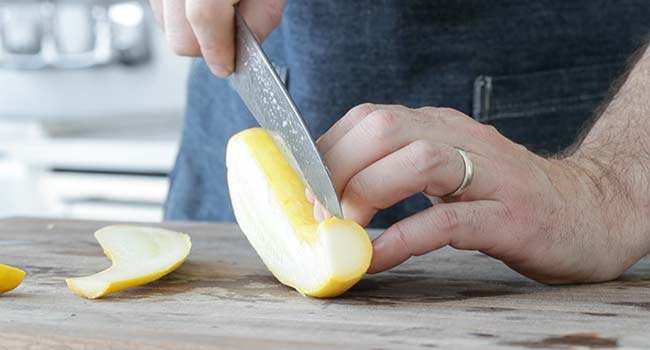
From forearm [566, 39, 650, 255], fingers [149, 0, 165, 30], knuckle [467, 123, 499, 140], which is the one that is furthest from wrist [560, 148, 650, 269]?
fingers [149, 0, 165, 30]

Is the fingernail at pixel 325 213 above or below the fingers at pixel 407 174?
below

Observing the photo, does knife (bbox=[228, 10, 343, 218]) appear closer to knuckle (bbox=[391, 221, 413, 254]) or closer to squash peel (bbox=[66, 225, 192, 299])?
knuckle (bbox=[391, 221, 413, 254])

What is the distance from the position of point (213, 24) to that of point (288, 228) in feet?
0.79

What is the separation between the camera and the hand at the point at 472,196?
96 cm

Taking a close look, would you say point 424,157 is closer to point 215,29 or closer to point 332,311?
point 332,311

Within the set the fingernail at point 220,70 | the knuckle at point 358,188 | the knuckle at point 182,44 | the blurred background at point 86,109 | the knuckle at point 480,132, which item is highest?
the knuckle at point 182,44

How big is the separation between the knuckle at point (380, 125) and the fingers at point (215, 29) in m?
0.23

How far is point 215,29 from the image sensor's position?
3.67ft

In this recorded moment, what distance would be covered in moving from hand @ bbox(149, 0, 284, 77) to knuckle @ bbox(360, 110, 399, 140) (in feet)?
0.75

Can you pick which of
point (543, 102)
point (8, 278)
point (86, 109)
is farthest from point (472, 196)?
point (86, 109)

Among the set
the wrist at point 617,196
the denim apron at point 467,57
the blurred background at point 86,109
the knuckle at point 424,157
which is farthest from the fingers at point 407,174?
the blurred background at point 86,109

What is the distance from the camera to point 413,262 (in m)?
1.17

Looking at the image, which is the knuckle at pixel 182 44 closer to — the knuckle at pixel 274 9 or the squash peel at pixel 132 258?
the knuckle at pixel 274 9

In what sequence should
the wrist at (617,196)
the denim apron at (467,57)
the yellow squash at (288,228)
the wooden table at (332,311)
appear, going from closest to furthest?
the wooden table at (332,311) < the yellow squash at (288,228) < the wrist at (617,196) < the denim apron at (467,57)
